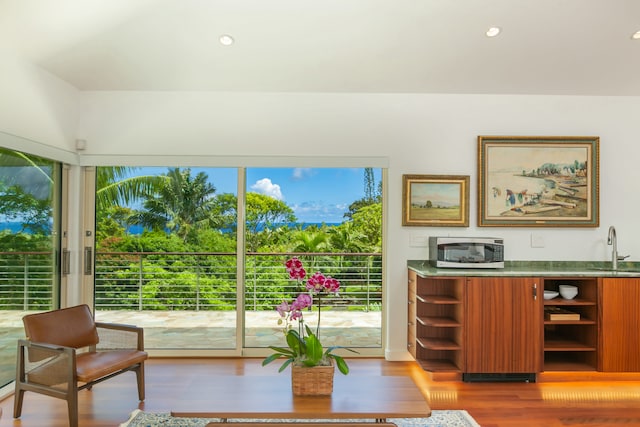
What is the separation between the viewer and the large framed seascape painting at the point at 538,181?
4.11m

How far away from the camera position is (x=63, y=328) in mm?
3031

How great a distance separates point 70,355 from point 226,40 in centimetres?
243

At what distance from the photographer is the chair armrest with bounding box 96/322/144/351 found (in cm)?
315

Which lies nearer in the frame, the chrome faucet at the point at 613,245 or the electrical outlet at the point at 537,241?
the chrome faucet at the point at 613,245

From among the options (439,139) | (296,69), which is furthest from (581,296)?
(296,69)

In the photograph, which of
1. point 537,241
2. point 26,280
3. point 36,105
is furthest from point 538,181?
point 26,280

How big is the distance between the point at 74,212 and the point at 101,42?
1578 mm

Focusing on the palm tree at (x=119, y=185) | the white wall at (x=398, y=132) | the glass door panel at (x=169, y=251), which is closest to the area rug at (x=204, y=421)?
the white wall at (x=398, y=132)

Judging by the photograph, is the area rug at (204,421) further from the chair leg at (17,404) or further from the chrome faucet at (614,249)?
the chrome faucet at (614,249)

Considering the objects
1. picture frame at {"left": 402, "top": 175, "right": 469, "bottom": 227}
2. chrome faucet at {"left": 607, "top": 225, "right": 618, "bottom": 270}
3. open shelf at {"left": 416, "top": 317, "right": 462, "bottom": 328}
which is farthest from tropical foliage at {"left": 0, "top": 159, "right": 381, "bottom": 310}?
chrome faucet at {"left": 607, "top": 225, "right": 618, "bottom": 270}

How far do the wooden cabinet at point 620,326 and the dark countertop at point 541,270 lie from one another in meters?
0.13

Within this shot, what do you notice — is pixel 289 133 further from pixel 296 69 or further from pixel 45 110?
pixel 45 110

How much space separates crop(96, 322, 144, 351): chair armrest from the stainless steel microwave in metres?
2.48

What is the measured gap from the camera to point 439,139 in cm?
415
